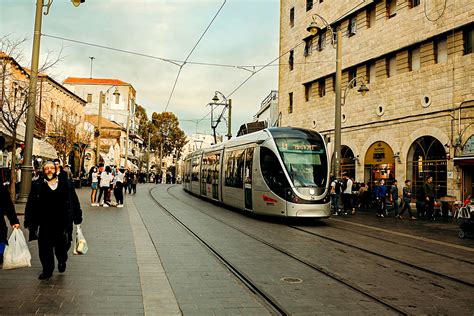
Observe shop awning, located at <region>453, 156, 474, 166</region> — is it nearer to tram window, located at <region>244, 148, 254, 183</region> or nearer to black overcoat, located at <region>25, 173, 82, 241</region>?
tram window, located at <region>244, 148, 254, 183</region>

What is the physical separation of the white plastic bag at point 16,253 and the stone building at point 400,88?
17956mm

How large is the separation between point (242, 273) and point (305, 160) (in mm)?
7958

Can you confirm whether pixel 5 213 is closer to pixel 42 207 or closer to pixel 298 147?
pixel 42 207

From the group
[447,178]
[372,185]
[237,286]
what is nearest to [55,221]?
[237,286]

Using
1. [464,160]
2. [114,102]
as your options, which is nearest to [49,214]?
[464,160]

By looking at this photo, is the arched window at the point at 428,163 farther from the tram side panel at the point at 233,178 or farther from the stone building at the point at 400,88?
the tram side panel at the point at 233,178

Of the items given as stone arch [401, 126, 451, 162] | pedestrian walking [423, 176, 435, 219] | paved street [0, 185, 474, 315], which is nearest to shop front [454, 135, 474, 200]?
stone arch [401, 126, 451, 162]

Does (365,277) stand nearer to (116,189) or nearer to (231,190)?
(231,190)

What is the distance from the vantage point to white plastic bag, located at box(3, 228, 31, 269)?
215 inches

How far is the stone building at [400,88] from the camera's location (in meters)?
19.5

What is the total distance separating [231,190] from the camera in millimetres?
18234

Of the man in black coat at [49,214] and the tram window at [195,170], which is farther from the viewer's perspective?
the tram window at [195,170]

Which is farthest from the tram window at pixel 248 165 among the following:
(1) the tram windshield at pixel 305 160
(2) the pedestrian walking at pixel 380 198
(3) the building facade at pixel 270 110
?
(3) the building facade at pixel 270 110

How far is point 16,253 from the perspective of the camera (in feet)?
18.1
